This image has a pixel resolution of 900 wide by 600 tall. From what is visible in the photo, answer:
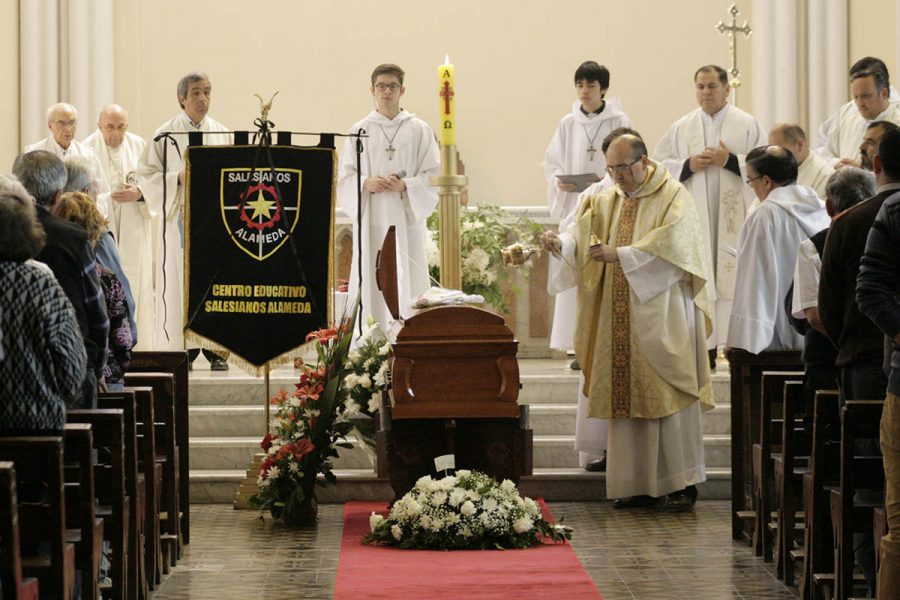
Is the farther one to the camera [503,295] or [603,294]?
[503,295]

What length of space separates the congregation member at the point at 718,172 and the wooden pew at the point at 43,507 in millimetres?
6402

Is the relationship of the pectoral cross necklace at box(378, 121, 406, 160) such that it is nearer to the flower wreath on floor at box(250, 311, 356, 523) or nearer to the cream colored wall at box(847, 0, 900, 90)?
the flower wreath on floor at box(250, 311, 356, 523)

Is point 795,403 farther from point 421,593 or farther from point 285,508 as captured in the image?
point 285,508

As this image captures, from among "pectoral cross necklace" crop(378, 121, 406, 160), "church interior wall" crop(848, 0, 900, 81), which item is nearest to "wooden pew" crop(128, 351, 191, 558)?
"pectoral cross necklace" crop(378, 121, 406, 160)

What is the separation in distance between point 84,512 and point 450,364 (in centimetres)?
244

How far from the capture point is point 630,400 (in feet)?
26.8

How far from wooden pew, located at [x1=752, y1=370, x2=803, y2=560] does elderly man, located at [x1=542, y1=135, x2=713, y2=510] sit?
3.46ft

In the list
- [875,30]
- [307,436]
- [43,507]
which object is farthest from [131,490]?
[875,30]

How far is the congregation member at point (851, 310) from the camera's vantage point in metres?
5.55

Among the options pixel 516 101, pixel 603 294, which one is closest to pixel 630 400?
pixel 603 294

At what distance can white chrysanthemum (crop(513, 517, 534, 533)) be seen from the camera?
686cm

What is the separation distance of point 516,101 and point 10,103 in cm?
453

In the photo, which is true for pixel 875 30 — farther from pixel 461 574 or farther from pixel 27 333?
pixel 27 333

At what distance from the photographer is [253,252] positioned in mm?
8242
